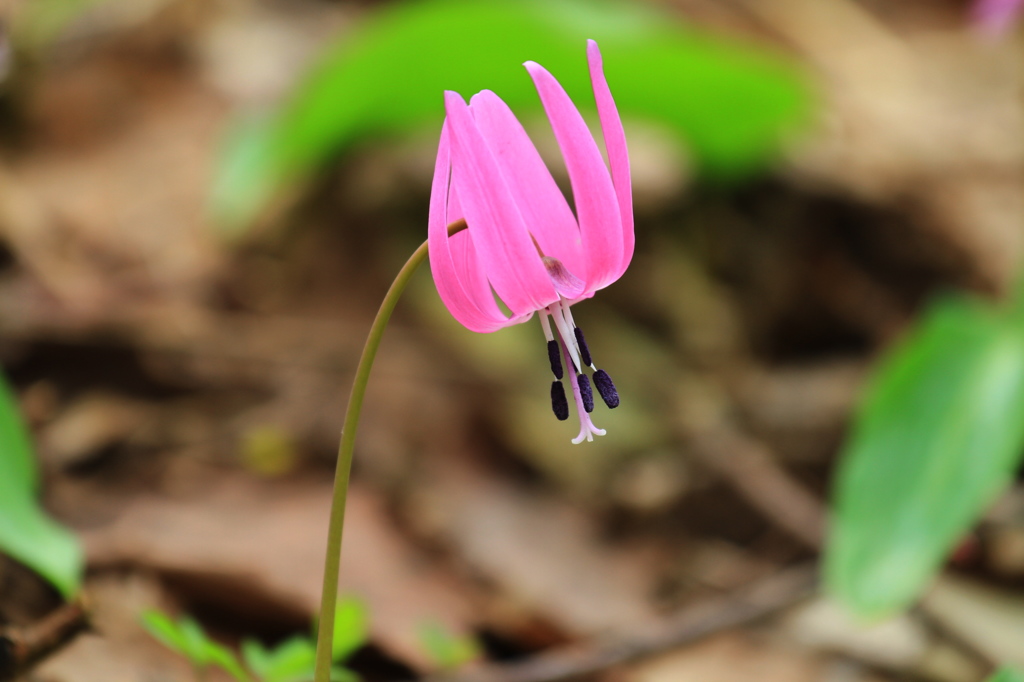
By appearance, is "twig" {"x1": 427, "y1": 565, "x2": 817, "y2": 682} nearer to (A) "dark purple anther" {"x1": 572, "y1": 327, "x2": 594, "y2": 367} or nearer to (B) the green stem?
(B) the green stem

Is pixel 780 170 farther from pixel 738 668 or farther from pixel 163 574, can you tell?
pixel 163 574

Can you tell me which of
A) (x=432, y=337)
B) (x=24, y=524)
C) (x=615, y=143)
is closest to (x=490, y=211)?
(x=615, y=143)

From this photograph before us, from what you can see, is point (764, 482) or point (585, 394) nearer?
point (585, 394)

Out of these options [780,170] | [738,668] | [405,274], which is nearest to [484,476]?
[738,668]

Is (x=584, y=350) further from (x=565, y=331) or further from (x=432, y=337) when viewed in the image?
(x=432, y=337)

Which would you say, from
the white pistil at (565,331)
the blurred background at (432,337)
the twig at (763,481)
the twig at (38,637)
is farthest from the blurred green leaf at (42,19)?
the white pistil at (565,331)

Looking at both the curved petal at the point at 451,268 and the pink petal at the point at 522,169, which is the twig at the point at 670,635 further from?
the pink petal at the point at 522,169
